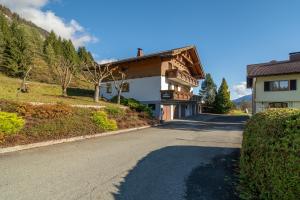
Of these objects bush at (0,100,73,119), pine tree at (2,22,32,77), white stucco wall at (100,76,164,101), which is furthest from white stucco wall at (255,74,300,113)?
pine tree at (2,22,32,77)

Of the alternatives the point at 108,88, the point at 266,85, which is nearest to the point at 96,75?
the point at 108,88

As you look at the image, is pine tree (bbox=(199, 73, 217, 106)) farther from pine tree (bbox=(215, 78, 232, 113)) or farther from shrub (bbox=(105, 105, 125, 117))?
shrub (bbox=(105, 105, 125, 117))

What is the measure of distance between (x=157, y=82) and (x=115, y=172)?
21.7m

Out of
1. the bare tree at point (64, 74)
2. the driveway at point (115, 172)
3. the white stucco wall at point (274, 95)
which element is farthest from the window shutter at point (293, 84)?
the bare tree at point (64, 74)

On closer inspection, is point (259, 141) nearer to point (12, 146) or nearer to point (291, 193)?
point (291, 193)

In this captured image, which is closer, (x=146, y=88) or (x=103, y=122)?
(x=103, y=122)

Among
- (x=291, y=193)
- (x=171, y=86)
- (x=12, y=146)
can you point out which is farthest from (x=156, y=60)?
(x=291, y=193)

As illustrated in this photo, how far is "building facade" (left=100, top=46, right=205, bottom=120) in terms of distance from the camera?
27.9 meters

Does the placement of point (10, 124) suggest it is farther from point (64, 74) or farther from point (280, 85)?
point (280, 85)

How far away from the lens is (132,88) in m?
30.6

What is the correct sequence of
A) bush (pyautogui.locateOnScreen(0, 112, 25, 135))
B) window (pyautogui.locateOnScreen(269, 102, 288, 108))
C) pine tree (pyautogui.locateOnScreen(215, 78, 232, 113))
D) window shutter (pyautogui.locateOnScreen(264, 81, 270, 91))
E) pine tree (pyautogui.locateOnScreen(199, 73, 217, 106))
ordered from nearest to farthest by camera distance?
1. bush (pyautogui.locateOnScreen(0, 112, 25, 135))
2. window (pyautogui.locateOnScreen(269, 102, 288, 108))
3. window shutter (pyautogui.locateOnScreen(264, 81, 270, 91))
4. pine tree (pyautogui.locateOnScreen(215, 78, 232, 113))
5. pine tree (pyautogui.locateOnScreen(199, 73, 217, 106))

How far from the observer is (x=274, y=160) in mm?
4609

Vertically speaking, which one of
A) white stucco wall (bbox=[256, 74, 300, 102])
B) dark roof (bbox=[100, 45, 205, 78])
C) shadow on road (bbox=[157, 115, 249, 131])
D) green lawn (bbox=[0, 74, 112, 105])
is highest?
dark roof (bbox=[100, 45, 205, 78])

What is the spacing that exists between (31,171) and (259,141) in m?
6.36
